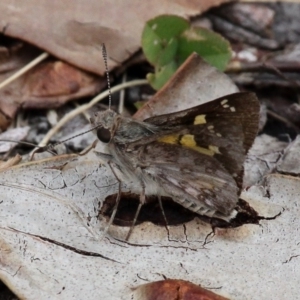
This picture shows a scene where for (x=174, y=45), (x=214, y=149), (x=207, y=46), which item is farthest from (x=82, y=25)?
(x=214, y=149)

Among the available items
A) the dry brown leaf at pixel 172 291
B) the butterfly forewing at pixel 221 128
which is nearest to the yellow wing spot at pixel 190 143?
the butterfly forewing at pixel 221 128

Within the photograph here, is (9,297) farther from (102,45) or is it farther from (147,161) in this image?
(102,45)

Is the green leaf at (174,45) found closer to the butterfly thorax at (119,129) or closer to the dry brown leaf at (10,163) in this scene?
the butterfly thorax at (119,129)

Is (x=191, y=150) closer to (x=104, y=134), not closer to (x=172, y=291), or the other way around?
(x=104, y=134)

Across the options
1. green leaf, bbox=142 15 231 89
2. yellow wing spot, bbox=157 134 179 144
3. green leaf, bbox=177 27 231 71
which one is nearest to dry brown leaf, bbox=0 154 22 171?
yellow wing spot, bbox=157 134 179 144

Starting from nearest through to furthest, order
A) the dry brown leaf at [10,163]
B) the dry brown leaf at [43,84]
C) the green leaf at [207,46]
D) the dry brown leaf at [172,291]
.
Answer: the dry brown leaf at [172,291]
the dry brown leaf at [10,163]
the dry brown leaf at [43,84]
the green leaf at [207,46]
